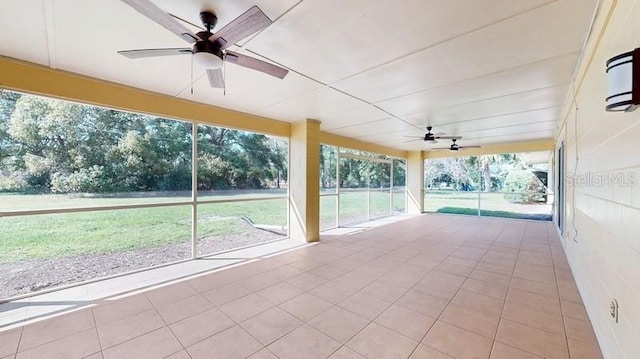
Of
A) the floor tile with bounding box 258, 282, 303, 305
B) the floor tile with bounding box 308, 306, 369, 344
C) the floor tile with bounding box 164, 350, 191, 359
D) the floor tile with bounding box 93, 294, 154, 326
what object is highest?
the floor tile with bounding box 308, 306, 369, 344

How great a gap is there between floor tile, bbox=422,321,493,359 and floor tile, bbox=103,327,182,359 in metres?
2.03

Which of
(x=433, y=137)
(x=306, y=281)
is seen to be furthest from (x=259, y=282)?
(x=433, y=137)

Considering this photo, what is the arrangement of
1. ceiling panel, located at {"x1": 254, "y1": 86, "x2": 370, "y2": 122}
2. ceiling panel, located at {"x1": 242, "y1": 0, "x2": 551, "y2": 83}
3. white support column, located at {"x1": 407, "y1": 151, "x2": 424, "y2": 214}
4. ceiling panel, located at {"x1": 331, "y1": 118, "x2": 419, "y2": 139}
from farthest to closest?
white support column, located at {"x1": 407, "y1": 151, "x2": 424, "y2": 214}
ceiling panel, located at {"x1": 331, "y1": 118, "x2": 419, "y2": 139}
ceiling panel, located at {"x1": 254, "y1": 86, "x2": 370, "y2": 122}
ceiling panel, located at {"x1": 242, "y1": 0, "x2": 551, "y2": 83}

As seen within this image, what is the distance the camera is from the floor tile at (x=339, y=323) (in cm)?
214

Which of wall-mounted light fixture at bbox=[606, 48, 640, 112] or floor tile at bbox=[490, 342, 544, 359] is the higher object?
wall-mounted light fixture at bbox=[606, 48, 640, 112]

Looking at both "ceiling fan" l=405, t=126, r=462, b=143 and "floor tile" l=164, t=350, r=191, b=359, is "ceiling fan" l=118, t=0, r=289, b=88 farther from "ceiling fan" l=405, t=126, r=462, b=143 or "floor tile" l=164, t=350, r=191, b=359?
"ceiling fan" l=405, t=126, r=462, b=143

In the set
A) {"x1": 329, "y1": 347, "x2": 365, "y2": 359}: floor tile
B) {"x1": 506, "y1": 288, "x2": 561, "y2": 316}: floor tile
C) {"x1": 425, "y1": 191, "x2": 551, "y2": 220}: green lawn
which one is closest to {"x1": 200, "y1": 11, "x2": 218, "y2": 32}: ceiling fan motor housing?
{"x1": 329, "y1": 347, "x2": 365, "y2": 359}: floor tile

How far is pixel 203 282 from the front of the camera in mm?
3221

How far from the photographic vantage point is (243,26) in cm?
171

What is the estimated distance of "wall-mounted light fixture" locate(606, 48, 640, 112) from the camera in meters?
1.17

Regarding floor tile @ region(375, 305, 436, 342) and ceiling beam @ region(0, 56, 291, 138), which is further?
ceiling beam @ region(0, 56, 291, 138)

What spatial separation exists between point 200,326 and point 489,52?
373cm

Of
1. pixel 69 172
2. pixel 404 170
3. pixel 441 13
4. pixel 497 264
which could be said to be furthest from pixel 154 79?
pixel 404 170

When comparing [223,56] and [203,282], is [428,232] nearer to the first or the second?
[203,282]
